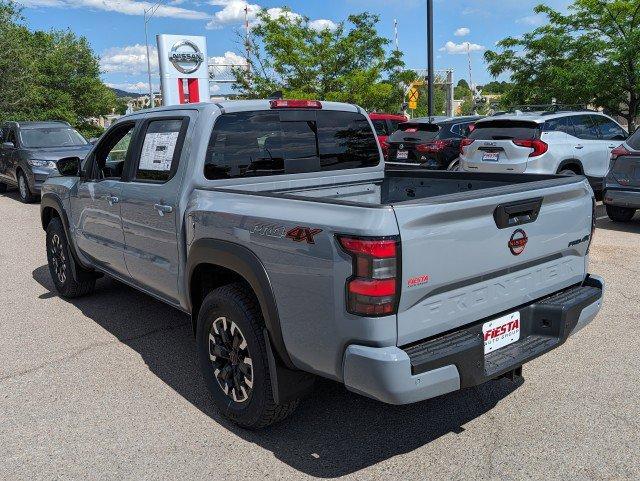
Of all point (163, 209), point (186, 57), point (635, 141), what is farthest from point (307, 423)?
point (186, 57)

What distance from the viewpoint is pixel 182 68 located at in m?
16.3

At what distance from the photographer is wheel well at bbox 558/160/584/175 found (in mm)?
9748

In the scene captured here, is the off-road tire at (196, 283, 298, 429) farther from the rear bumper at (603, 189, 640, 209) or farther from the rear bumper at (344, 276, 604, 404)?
the rear bumper at (603, 189, 640, 209)

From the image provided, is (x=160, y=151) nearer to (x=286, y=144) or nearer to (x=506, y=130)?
(x=286, y=144)

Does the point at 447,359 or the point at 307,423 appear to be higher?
the point at 447,359

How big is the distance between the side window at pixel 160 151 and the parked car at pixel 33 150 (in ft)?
33.1

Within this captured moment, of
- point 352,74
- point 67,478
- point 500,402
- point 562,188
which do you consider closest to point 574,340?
point 500,402

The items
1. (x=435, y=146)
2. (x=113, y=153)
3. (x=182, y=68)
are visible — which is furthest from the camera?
(x=182, y=68)

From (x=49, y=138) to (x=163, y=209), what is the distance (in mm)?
12033

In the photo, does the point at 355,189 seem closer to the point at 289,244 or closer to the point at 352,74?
the point at 289,244

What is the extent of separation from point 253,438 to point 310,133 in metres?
2.11

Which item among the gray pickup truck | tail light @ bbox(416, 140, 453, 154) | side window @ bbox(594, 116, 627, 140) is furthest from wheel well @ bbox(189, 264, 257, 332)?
tail light @ bbox(416, 140, 453, 154)

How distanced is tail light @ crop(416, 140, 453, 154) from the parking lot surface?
26.1 ft

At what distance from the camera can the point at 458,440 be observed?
10.8 ft
